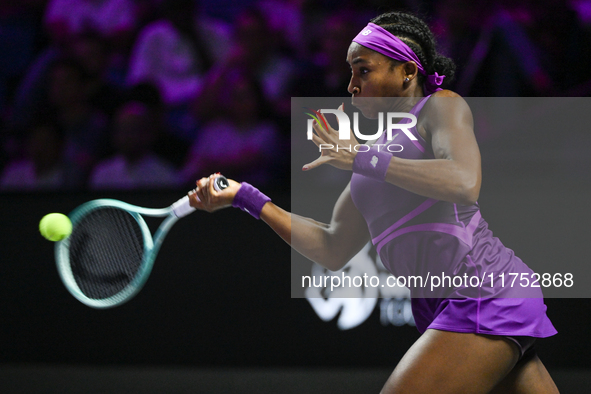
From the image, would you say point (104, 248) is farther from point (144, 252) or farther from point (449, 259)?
point (449, 259)

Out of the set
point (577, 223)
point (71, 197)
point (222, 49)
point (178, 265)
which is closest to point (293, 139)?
point (222, 49)

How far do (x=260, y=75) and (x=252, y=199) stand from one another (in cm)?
194

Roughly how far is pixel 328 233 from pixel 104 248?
98 centimetres

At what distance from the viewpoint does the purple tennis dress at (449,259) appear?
1.50 meters

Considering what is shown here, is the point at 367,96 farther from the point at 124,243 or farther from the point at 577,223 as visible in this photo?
the point at 577,223

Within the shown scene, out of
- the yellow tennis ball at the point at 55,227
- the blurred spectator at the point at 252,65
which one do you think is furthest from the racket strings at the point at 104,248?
the blurred spectator at the point at 252,65

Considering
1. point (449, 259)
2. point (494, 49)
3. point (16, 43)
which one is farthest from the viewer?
point (16, 43)

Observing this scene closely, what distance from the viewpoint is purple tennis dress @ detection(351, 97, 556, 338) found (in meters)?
1.50

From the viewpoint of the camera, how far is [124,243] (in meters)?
2.31

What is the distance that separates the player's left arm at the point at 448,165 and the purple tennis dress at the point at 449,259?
113mm

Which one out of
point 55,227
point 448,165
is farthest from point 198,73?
point 448,165

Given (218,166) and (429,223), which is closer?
(429,223)

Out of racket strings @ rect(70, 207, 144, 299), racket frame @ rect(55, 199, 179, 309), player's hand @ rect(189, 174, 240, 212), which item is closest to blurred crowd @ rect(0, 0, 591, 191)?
racket strings @ rect(70, 207, 144, 299)

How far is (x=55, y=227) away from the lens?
212cm
